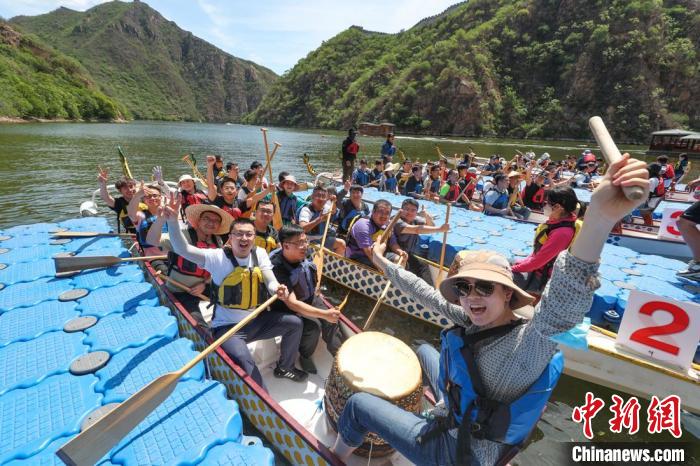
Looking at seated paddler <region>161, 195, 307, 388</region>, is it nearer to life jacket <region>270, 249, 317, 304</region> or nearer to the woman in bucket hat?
life jacket <region>270, 249, 317, 304</region>

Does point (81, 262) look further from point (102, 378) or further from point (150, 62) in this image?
point (150, 62)

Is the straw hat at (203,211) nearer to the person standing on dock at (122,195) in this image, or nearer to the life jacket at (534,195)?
the person standing on dock at (122,195)

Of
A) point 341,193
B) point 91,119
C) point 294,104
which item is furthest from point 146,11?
point 341,193

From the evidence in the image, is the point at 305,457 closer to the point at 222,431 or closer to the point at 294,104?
the point at 222,431

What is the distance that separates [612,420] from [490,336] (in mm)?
3702

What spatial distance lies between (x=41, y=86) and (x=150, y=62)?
11060 centimetres

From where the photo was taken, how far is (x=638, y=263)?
21.7ft

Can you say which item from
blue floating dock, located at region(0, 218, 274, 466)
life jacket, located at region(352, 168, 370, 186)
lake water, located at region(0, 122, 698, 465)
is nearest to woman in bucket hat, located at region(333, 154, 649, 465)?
blue floating dock, located at region(0, 218, 274, 466)

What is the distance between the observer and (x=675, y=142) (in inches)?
1268

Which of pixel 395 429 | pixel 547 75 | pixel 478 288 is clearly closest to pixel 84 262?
pixel 395 429

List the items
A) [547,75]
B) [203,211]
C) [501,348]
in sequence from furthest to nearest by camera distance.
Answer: [547,75]
[203,211]
[501,348]

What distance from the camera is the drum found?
2715 millimetres

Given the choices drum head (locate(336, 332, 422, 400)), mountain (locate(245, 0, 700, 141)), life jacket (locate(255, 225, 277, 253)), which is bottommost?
drum head (locate(336, 332, 422, 400))

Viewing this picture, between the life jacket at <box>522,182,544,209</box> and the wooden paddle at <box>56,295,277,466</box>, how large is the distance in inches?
411
